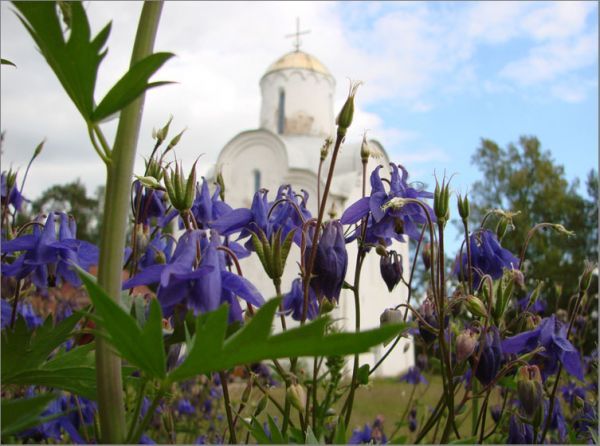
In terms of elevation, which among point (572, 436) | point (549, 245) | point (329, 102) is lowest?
point (572, 436)

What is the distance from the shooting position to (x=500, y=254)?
1.60 meters

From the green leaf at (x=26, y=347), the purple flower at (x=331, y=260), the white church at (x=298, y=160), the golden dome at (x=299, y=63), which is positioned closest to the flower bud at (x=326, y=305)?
the purple flower at (x=331, y=260)

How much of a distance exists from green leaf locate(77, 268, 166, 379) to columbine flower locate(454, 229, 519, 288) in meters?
1.11

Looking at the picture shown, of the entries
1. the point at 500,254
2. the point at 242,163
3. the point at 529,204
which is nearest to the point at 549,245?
the point at 529,204

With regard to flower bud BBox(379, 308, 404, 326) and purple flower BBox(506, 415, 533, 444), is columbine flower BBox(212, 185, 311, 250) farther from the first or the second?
purple flower BBox(506, 415, 533, 444)

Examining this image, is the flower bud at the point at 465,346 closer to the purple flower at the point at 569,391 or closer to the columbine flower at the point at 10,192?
the columbine flower at the point at 10,192

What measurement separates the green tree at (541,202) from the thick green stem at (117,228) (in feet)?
68.8

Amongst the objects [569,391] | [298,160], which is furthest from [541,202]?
[569,391]

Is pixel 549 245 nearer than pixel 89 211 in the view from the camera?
Yes

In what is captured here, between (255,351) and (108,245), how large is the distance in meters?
0.20

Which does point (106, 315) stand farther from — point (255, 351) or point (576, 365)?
point (576, 365)

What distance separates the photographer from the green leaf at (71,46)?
0.64 m

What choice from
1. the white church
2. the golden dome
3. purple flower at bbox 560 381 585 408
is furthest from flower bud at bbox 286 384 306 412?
the golden dome

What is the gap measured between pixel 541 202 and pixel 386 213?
936 inches
